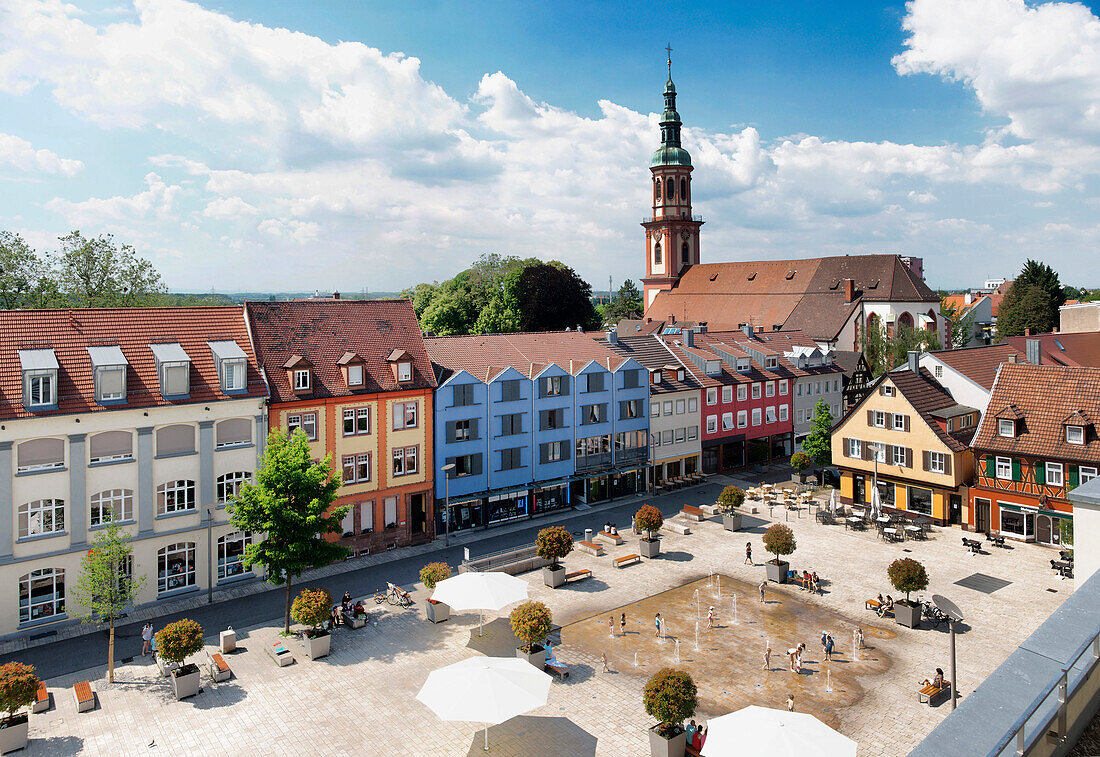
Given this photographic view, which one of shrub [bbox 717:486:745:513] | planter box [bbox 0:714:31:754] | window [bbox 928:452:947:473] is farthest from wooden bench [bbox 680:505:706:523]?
planter box [bbox 0:714:31:754]

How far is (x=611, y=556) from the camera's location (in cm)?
3938

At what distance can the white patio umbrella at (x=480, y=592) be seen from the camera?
2809 cm

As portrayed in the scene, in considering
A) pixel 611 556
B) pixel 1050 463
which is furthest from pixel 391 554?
pixel 1050 463

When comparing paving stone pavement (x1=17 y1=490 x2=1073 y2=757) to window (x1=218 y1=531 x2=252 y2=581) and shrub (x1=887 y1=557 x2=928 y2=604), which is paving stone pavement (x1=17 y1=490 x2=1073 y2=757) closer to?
shrub (x1=887 y1=557 x2=928 y2=604)

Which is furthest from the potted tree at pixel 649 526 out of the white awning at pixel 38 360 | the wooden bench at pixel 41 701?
the white awning at pixel 38 360

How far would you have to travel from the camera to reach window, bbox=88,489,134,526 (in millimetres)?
32312

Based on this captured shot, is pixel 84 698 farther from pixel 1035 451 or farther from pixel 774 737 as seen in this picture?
pixel 1035 451

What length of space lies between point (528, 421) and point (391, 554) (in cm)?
1187

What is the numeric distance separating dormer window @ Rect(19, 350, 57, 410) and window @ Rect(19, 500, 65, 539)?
4.07 meters

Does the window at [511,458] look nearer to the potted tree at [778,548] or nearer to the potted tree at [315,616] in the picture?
the potted tree at [778,548]

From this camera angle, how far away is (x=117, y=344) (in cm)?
3456

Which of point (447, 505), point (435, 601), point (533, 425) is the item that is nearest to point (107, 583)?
point (435, 601)

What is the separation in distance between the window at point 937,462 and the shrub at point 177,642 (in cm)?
3945

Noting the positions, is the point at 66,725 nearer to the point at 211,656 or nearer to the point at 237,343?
the point at 211,656
